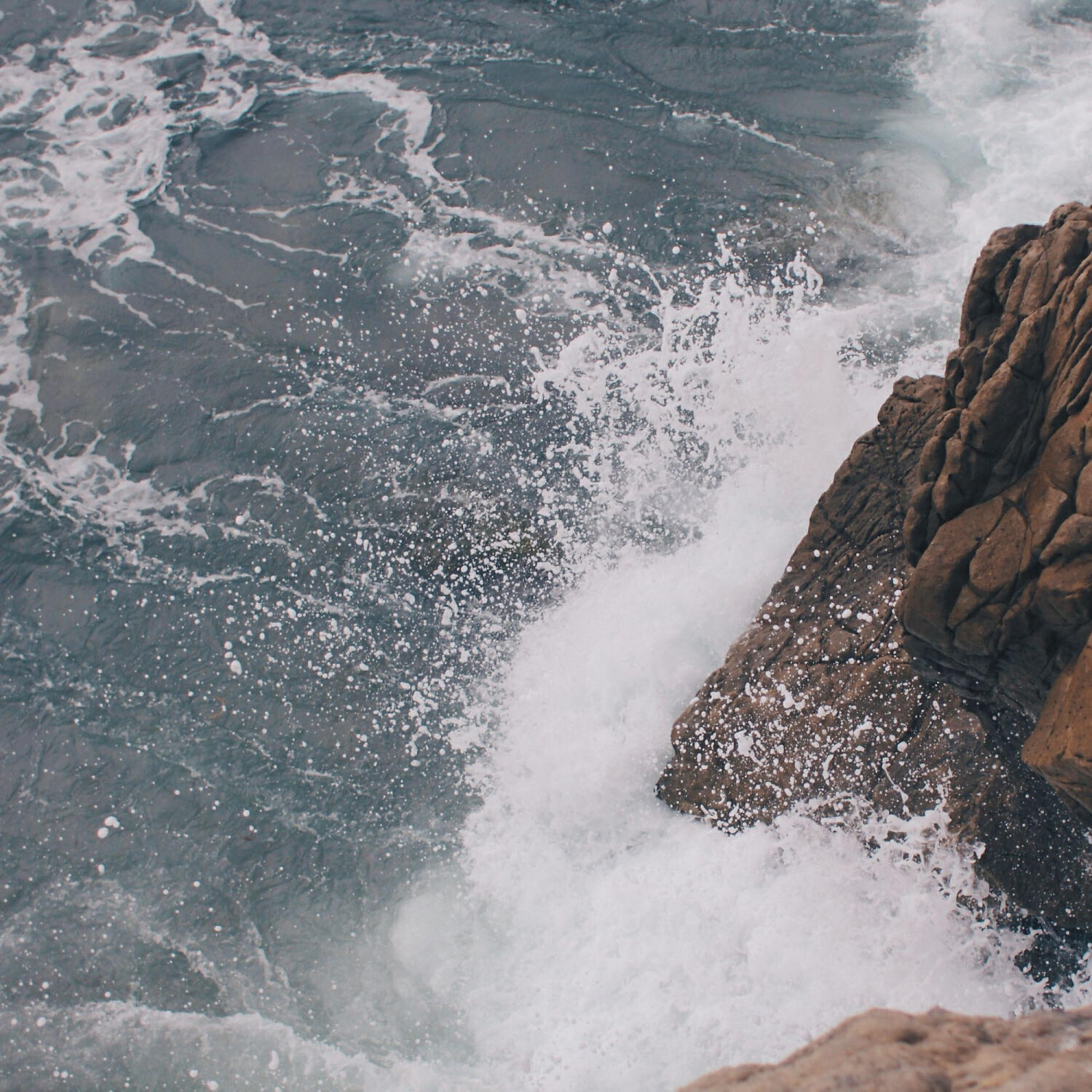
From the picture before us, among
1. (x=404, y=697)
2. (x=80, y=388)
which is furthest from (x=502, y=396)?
(x=80, y=388)

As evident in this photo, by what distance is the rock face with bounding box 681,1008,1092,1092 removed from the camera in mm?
5266

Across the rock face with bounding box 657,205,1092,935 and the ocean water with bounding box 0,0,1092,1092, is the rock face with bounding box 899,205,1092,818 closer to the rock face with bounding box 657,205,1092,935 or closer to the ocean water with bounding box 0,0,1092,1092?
the rock face with bounding box 657,205,1092,935

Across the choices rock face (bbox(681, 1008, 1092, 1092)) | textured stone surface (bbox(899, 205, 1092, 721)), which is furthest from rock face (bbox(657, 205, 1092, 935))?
rock face (bbox(681, 1008, 1092, 1092))

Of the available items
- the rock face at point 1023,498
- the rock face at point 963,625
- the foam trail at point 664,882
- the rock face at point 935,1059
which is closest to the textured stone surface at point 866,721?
the rock face at point 963,625

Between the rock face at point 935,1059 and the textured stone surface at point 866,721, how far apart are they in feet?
16.7

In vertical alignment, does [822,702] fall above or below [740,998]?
above

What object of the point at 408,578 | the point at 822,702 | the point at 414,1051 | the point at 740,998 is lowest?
the point at 414,1051

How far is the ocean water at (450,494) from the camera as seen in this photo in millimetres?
12477

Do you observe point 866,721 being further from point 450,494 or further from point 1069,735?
point 450,494

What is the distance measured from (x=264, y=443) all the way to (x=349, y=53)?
11.6 m

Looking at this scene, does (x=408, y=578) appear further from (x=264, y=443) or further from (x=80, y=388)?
(x=80, y=388)

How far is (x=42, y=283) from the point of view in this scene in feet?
63.7

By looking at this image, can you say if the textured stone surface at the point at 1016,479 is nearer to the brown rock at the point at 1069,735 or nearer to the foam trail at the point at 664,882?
the brown rock at the point at 1069,735

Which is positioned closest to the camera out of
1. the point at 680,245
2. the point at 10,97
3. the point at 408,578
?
the point at 408,578
